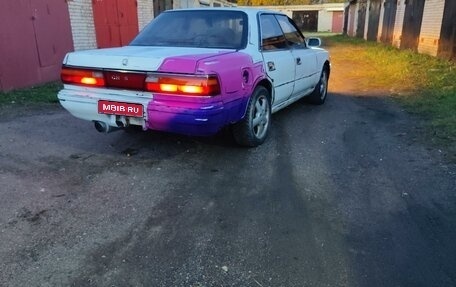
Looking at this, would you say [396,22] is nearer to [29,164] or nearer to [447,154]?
[447,154]

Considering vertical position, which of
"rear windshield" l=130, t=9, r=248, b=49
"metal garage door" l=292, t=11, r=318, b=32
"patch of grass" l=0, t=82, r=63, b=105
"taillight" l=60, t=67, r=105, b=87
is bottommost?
"metal garage door" l=292, t=11, r=318, b=32

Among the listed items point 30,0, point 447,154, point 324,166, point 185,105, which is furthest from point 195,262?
point 30,0

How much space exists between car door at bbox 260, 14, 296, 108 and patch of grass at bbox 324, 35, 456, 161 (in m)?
2.03

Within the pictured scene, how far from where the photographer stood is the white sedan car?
3.64 metres

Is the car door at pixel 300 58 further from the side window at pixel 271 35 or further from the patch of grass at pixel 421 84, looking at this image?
the patch of grass at pixel 421 84

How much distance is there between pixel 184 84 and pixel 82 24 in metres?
7.08

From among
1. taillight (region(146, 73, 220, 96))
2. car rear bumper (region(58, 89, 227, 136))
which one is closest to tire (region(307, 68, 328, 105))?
car rear bumper (region(58, 89, 227, 136))

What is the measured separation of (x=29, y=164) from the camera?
415 cm

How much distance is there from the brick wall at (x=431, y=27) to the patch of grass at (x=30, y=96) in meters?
11.7

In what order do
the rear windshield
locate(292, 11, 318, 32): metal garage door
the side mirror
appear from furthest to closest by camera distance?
locate(292, 11, 318, 32): metal garage door
the side mirror
the rear windshield

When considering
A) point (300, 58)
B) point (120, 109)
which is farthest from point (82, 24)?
point (120, 109)

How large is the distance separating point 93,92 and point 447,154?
3.94 m

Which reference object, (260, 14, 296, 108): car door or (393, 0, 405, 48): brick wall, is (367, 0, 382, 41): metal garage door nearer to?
(393, 0, 405, 48): brick wall

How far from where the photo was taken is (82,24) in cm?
953
